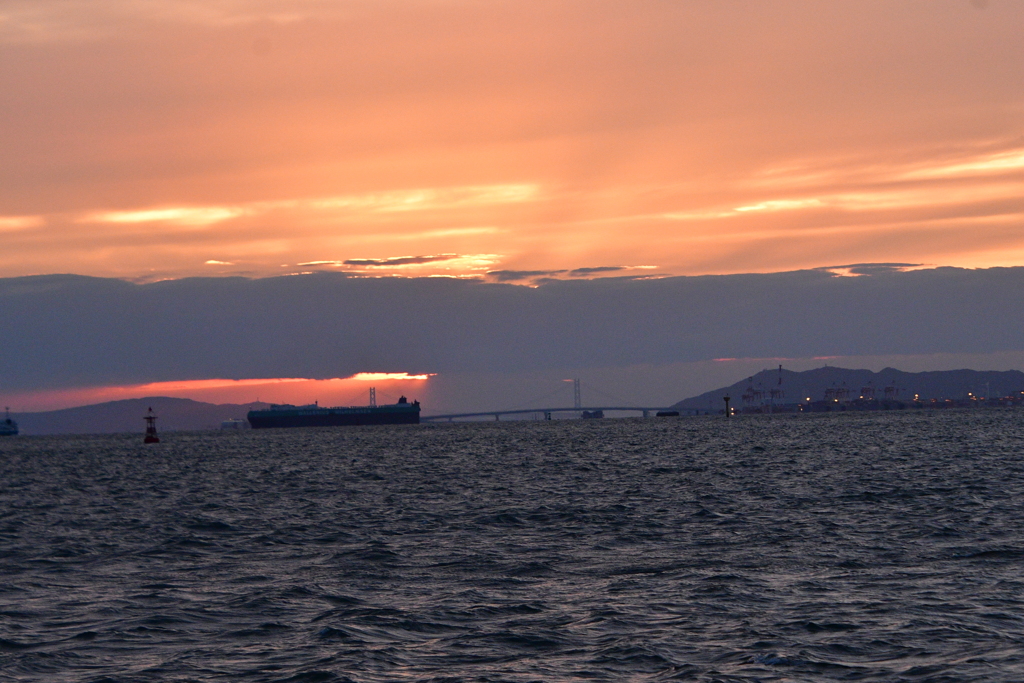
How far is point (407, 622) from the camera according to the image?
965 inches

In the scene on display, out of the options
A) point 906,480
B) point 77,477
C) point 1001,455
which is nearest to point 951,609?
point 906,480

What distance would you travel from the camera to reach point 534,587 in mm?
28812

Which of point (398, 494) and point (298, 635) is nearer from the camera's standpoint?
point (298, 635)

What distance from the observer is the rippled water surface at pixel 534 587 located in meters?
20.6

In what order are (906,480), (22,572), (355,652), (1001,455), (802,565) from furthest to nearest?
(1001,455) → (906,480) → (22,572) → (802,565) → (355,652)

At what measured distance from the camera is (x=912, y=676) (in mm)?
19031

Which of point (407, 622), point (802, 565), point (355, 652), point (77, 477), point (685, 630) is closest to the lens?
point (355, 652)

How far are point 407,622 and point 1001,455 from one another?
81674 mm

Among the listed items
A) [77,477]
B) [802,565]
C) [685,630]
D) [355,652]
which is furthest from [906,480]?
[77,477]

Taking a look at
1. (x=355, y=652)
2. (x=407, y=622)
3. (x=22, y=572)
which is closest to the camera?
(x=355, y=652)

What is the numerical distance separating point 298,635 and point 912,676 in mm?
12648

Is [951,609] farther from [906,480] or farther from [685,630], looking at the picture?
[906,480]

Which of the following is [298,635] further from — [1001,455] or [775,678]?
[1001,455]

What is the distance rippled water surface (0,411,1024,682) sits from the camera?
2062 centimetres
